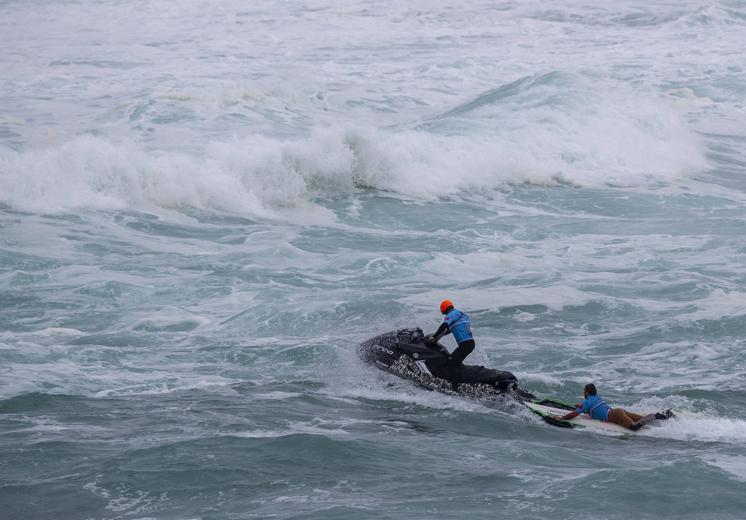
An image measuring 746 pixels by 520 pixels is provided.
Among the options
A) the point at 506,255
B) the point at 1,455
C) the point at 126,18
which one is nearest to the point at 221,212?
the point at 506,255

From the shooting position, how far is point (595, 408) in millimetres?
14188

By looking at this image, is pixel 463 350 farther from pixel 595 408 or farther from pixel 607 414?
pixel 607 414

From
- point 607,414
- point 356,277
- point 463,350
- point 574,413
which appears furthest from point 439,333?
point 356,277

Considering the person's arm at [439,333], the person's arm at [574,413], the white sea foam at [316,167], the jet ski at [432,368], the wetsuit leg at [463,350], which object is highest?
the white sea foam at [316,167]

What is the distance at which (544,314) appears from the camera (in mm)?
19125

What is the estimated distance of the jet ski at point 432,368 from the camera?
1500cm

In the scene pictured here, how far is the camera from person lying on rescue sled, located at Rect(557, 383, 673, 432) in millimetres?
13953

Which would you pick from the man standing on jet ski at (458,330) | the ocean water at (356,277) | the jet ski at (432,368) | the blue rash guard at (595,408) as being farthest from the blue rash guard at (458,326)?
the blue rash guard at (595,408)

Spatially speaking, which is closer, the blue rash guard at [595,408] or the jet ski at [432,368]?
the blue rash guard at [595,408]

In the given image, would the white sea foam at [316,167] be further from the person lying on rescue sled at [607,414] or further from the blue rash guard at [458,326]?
the person lying on rescue sled at [607,414]

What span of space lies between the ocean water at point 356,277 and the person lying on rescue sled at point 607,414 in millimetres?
272

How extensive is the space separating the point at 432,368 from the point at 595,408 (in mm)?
2416

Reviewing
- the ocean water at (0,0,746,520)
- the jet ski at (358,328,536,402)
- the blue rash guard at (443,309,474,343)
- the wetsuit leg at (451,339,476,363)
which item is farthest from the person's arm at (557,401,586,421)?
the blue rash guard at (443,309,474,343)

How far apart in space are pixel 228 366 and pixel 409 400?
2778mm
